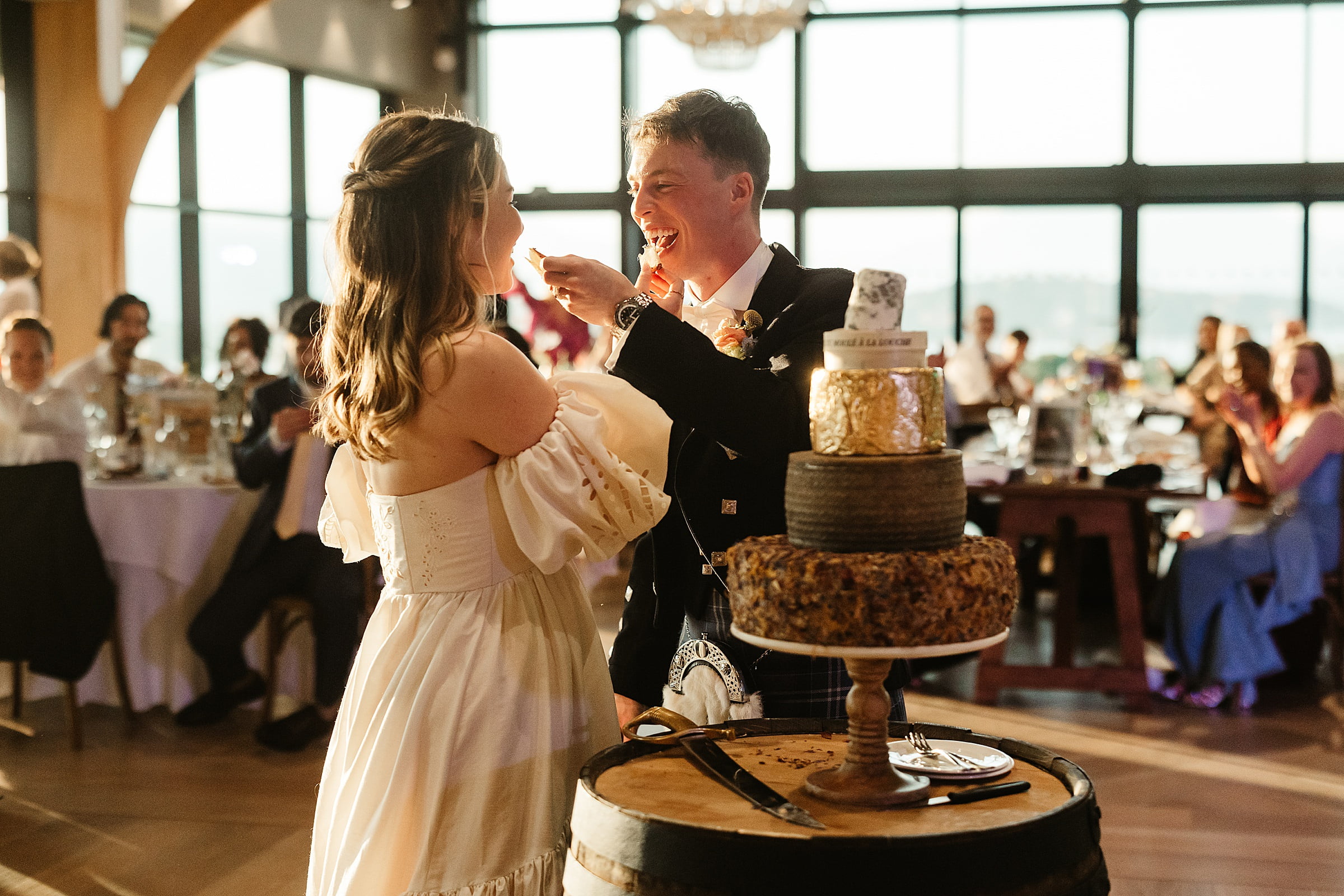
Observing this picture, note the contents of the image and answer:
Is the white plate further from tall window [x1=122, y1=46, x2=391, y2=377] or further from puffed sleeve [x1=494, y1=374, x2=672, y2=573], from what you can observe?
tall window [x1=122, y1=46, x2=391, y2=377]

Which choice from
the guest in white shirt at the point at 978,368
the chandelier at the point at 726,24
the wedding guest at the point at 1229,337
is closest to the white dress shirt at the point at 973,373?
the guest in white shirt at the point at 978,368

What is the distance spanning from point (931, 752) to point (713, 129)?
982 millimetres

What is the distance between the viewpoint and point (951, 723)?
4.70m

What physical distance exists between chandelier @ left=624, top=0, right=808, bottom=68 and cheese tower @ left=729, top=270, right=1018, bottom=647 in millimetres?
6793

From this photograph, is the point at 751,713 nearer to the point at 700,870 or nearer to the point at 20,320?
the point at 700,870

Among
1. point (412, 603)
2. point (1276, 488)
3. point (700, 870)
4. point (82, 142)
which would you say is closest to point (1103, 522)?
point (1276, 488)

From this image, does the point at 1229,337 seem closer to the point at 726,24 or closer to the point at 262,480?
the point at 726,24

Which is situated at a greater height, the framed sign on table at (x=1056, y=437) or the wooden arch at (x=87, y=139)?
the wooden arch at (x=87, y=139)

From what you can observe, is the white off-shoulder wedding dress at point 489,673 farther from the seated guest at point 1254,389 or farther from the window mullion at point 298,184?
the window mullion at point 298,184

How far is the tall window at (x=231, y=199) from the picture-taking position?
9344 millimetres

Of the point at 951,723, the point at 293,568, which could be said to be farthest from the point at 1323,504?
the point at 293,568

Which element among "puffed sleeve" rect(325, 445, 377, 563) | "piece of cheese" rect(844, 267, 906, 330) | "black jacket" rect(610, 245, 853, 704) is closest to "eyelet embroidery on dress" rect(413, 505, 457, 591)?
"puffed sleeve" rect(325, 445, 377, 563)

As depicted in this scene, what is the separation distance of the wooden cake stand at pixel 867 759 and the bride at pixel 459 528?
18.6 inches

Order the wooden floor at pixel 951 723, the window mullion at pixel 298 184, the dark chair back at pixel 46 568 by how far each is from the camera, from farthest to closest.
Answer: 1. the window mullion at pixel 298 184
2. the dark chair back at pixel 46 568
3. the wooden floor at pixel 951 723
